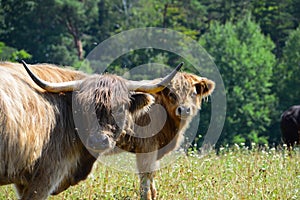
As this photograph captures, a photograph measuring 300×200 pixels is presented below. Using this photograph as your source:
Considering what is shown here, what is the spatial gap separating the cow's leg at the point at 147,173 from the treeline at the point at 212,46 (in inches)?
1242

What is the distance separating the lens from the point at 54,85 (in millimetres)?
5973

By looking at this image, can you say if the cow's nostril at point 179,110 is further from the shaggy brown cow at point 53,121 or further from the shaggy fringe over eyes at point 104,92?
the shaggy fringe over eyes at point 104,92

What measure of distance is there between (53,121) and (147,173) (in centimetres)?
219

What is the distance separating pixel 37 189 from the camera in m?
5.69

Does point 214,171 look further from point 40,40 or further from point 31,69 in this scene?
point 40,40

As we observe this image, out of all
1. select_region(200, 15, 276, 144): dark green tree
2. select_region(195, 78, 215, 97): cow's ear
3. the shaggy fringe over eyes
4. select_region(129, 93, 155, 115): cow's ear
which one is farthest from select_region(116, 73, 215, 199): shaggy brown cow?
select_region(200, 15, 276, 144): dark green tree

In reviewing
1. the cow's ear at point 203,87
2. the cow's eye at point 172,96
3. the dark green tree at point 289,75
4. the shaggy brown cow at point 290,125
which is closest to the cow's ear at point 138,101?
the cow's eye at point 172,96

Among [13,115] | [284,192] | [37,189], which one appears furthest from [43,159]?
[284,192]

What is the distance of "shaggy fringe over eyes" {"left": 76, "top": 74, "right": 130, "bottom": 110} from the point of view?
609cm

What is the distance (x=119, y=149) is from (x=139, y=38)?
4109cm

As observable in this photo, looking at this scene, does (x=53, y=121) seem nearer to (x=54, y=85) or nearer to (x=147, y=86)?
(x=54, y=85)

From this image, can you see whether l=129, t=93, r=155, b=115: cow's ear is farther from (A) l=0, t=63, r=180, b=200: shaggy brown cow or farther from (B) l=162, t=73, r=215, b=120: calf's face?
(B) l=162, t=73, r=215, b=120: calf's face

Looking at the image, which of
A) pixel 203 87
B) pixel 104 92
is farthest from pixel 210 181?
pixel 203 87

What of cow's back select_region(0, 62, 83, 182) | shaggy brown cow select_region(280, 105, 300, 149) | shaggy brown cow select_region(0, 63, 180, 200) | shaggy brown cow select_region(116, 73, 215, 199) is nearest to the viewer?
cow's back select_region(0, 62, 83, 182)
